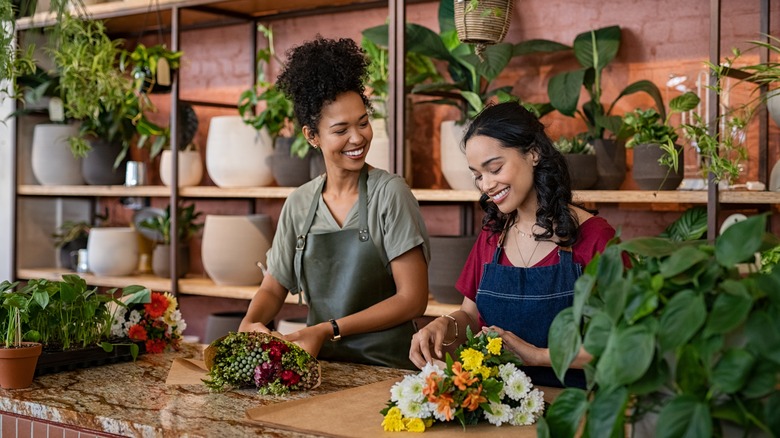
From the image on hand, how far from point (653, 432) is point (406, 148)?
2644 millimetres

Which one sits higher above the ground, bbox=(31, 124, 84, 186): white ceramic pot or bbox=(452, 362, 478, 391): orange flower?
bbox=(31, 124, 84, 186): white ceramic pot

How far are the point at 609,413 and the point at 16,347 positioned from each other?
148 centimetres

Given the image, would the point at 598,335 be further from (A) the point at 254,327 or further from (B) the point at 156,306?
(B) the point at 156,306

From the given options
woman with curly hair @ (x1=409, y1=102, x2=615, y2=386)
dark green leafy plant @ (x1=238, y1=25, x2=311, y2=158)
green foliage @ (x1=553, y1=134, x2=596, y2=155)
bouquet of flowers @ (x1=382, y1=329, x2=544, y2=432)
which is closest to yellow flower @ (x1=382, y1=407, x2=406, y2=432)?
bouquet of flowers @ (x1=382, y1=329, x2=544, y2=432)

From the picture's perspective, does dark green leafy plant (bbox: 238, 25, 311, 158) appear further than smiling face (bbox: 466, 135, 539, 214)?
Yes

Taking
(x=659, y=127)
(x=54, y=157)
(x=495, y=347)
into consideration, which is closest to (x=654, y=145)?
(x=659, y=127)

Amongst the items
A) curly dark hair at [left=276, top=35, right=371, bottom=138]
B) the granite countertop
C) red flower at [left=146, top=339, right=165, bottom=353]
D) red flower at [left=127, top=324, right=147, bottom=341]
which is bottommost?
the granite countertop

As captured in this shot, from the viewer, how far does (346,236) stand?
2.82m

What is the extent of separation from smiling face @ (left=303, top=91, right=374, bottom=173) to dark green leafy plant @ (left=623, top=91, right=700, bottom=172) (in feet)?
3.87

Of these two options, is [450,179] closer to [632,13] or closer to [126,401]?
[632,13]

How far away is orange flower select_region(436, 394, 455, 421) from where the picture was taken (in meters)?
1.69

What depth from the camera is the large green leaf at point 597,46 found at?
3.73 meters

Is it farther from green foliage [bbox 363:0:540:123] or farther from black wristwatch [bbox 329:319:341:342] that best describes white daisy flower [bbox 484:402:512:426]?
green foliage [bbox 363:0:540:123]

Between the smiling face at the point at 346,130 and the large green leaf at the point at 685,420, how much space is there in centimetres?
161
